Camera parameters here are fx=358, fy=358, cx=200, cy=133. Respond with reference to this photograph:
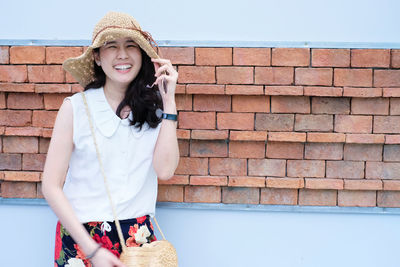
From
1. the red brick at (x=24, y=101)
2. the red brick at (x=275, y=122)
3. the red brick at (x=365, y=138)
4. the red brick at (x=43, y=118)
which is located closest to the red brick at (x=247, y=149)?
the red brick at (x=275, y=122)

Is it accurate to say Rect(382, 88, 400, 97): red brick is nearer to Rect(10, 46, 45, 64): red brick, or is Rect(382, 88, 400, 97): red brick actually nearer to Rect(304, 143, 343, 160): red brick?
Rect(304, 143, 343, 160): red brick

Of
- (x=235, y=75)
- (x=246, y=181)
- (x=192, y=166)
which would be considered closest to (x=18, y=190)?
(x=192, y=166)

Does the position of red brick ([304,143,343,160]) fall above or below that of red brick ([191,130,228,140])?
below

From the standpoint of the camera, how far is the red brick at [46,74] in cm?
230

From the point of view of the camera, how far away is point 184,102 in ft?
7.52

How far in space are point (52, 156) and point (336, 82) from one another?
1682 mm

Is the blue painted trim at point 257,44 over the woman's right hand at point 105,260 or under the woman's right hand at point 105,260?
over

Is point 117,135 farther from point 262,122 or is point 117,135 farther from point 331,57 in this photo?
point 331,57

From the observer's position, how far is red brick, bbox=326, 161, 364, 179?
229 cm

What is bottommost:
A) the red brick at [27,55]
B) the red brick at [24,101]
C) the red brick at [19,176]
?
the red brick at [19,176]

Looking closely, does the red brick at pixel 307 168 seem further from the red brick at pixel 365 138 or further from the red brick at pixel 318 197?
the red brick at pixel 365 138

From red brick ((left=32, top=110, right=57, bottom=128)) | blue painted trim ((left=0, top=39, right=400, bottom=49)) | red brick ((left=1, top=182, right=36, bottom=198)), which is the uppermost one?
blue painted trim ((left=0, top=39, right=400, bottom=49))

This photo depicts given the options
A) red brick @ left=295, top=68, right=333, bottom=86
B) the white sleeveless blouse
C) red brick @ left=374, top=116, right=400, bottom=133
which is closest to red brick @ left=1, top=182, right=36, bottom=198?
the white sleeveless blouse

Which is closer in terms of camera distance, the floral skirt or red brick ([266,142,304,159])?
the floral skirt
